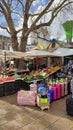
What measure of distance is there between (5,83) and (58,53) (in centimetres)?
589

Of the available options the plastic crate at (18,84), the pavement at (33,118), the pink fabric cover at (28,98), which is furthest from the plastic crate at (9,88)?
the pink fabric cover at (28,98)

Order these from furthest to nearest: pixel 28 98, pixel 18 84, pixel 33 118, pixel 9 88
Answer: pixel 18 84, pixel 9 88, pixel 28 98, pixel 33 118

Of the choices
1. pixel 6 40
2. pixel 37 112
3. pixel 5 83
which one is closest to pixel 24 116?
pixel 37 112

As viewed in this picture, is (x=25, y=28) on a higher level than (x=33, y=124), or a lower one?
higher

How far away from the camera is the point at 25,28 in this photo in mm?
14617

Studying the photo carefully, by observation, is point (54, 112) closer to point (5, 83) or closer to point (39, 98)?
point (39, 98)

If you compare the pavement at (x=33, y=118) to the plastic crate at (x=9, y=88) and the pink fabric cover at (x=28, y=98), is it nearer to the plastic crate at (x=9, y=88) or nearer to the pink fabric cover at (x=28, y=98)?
the pink fabric cover at (x=28, y=98)

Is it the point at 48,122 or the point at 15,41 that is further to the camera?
the point at 15,41

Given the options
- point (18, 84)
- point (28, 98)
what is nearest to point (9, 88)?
point (18, 84)

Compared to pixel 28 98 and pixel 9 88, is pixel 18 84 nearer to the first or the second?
pixel 9 88

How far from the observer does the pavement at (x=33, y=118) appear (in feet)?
16.5

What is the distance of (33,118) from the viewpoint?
562cm

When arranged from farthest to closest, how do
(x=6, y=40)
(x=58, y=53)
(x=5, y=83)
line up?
(x=6, y=40) → (x=58, y=53) → (x=5, y=83)

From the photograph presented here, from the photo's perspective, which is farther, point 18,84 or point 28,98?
point 18,84
